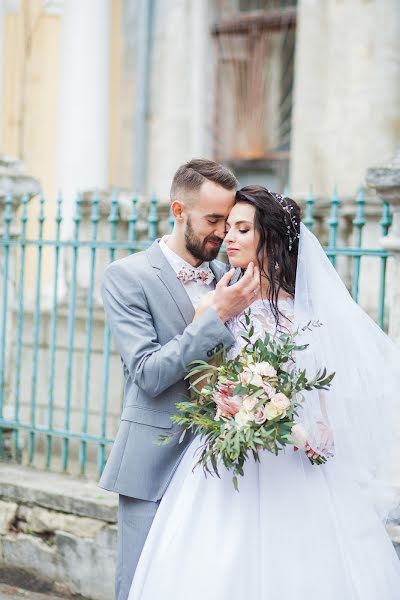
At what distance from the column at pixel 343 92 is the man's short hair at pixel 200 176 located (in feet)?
17.1

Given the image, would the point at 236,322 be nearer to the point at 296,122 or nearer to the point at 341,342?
the point at 341,342

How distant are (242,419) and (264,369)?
0.52 ft

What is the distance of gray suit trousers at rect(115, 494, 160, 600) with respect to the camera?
307 centimetres

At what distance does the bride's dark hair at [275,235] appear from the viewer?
9.66 feet

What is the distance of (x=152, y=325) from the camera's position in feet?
10.0

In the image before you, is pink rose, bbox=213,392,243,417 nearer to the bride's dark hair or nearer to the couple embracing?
the couple embracing

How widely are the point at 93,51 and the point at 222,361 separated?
7.41 m

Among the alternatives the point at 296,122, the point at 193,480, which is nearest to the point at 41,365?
the point at 296,122

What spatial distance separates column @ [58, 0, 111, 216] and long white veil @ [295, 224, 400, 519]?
269 inches

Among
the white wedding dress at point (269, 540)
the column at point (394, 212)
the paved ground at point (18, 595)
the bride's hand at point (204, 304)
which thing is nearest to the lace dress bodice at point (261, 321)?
the white wedding dress at point (269, 540)

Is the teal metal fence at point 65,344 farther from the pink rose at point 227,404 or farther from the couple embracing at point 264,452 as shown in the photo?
the pink rose at point 227,404

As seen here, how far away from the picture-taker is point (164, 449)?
307 cm

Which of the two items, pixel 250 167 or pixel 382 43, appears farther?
pixel 250 167

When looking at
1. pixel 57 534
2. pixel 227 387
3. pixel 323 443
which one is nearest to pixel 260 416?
pixel 227 387
